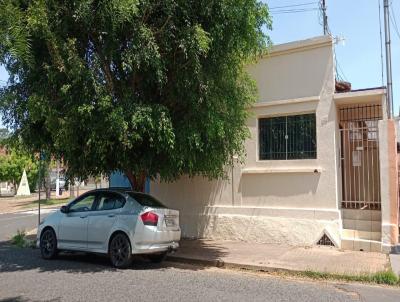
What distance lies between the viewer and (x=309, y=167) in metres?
12.7

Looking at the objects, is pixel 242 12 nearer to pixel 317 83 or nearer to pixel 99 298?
pixel 317 83

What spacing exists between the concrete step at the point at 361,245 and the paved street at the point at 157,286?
117 inches

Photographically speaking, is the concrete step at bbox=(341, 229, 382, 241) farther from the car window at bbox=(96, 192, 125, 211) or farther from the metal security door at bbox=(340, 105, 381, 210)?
the car window at bbox=(96, 192, 125, 211)

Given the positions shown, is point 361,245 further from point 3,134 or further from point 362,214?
point 3,134

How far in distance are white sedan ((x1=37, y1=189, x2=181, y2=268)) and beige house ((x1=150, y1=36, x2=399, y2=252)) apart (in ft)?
10.7

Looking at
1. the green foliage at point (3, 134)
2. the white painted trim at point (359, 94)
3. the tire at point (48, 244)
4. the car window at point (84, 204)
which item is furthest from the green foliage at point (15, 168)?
the white painted trim at point (359, 94)

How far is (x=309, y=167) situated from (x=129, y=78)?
5.28m

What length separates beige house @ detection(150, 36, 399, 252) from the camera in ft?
39.7

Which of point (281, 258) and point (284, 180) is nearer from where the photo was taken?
point (281, 258)

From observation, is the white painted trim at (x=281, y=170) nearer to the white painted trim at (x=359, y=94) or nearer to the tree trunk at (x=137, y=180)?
the white painted trim at (x=359, y=94)

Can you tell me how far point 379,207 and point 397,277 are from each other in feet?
12.5

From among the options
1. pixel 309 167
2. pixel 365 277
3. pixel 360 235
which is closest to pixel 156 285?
pixel 365 277

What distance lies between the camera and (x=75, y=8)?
945 centimetres

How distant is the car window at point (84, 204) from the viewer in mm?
11333
